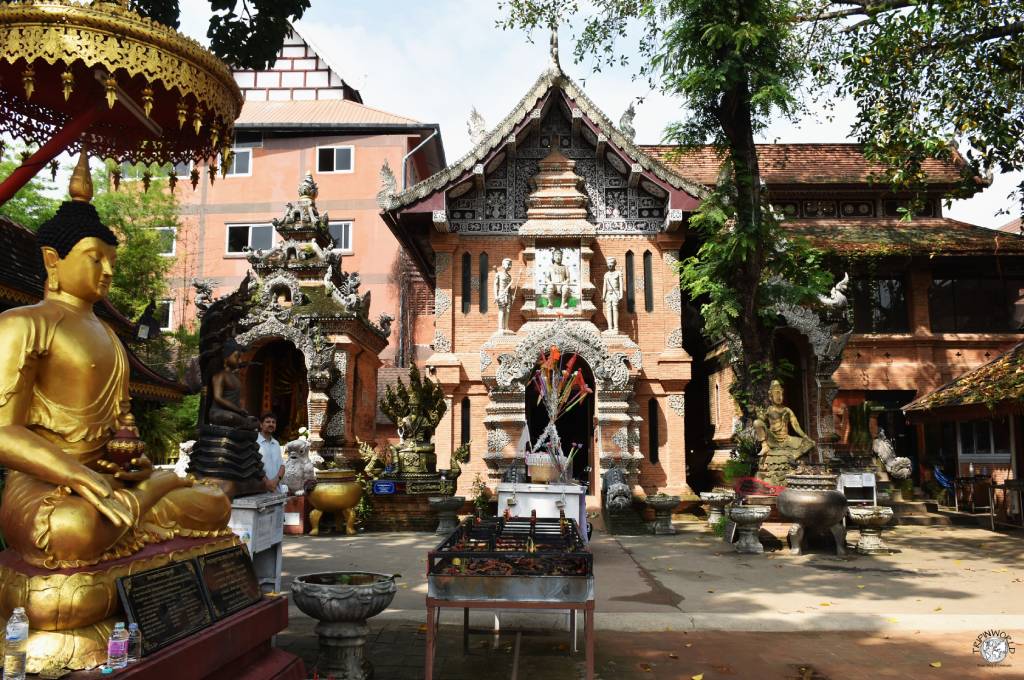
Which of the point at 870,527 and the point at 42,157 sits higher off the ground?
the point at 42,157

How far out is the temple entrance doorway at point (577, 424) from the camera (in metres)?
16.6

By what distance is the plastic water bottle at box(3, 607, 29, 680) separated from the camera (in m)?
2.99

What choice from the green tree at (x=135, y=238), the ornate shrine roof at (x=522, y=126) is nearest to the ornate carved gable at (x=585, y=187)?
the ornate shrine roof at (x=522, y=126)

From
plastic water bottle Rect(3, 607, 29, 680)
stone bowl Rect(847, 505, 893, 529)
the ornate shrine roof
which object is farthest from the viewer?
the ornate shrine roof

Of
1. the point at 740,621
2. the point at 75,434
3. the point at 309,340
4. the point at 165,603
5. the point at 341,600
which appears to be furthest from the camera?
the point at 309,340

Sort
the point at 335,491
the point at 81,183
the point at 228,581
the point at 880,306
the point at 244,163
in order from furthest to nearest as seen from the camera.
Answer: the point at 244,163, the point at 880,306, the point at 335,491, the point at 81,183, the point at 228,581

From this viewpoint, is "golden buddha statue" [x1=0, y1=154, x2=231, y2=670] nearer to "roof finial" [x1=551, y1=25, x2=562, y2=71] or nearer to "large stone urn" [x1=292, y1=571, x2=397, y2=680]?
"large stone urn" [x1=292, y1=571, x2=397, y2=680]

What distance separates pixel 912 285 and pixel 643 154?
868 centimetres

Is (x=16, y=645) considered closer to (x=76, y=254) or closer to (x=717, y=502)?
(x=76, y=254)

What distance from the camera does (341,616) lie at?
484cm

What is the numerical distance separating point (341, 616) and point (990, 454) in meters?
17.2

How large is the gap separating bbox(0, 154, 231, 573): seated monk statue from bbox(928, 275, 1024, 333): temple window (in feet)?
67.5

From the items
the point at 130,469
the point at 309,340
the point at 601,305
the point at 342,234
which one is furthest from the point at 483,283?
the point at 130,469

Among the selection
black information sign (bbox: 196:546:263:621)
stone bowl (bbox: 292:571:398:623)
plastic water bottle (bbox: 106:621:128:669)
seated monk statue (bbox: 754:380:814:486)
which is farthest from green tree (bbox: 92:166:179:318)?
plastic water bottle (bbox: 106:621:128:669)
